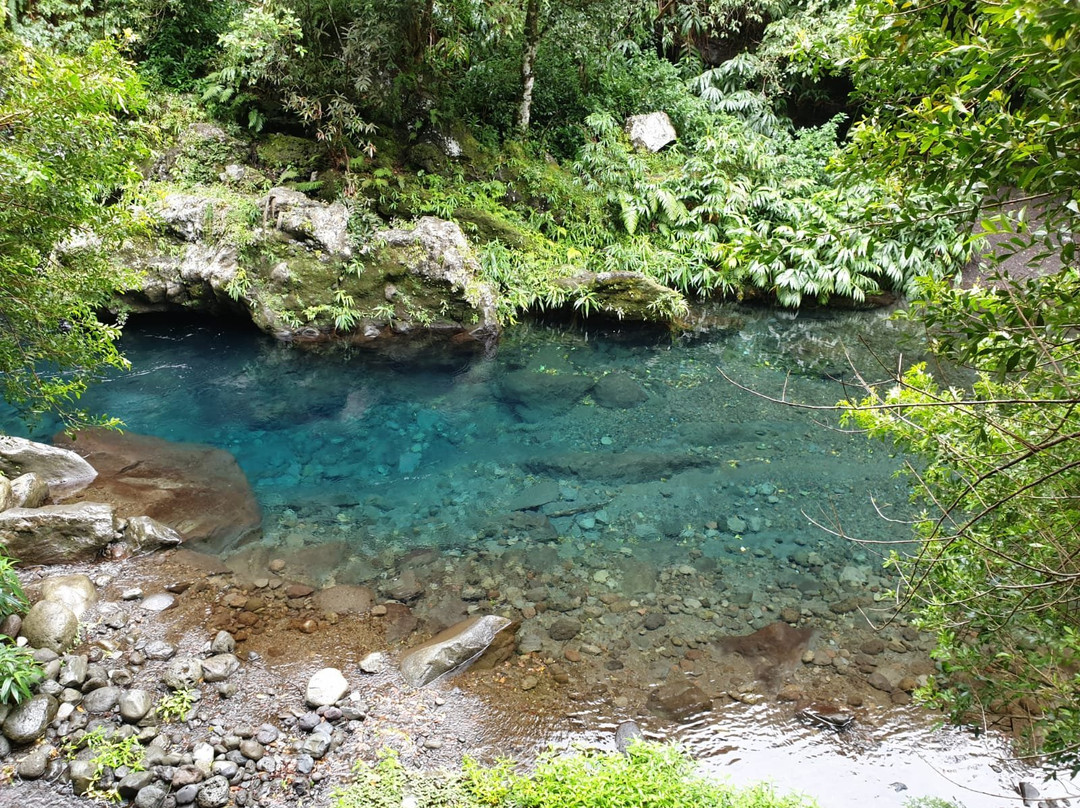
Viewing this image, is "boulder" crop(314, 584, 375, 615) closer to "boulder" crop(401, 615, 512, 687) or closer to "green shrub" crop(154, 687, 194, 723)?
"boulder" crop(401, 615, 512, 687)

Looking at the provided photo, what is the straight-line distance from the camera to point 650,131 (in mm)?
14898

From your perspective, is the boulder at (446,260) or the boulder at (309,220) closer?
the boulder at (309,220)

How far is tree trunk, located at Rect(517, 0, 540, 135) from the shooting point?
41.5 ft

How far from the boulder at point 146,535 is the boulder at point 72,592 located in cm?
56

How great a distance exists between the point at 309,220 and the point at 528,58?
597 cm

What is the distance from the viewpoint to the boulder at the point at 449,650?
4.38m

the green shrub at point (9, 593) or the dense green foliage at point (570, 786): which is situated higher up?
the green shrub at point (9, 593)

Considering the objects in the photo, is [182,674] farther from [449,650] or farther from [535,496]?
Answer: [535,496]

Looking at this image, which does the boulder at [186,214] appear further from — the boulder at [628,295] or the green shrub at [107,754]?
the green shrub at [107,754]

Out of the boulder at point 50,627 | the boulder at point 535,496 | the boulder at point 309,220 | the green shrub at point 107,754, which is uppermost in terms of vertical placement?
the boulder at point 309,220

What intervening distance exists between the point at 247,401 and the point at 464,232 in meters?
5.52

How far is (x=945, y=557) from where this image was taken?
112 inches

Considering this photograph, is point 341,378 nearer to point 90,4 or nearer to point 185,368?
point 185,368

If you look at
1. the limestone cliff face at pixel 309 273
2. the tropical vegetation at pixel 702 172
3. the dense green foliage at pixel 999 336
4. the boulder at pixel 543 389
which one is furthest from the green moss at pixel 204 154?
the dense green foliage at pixel 999 336
